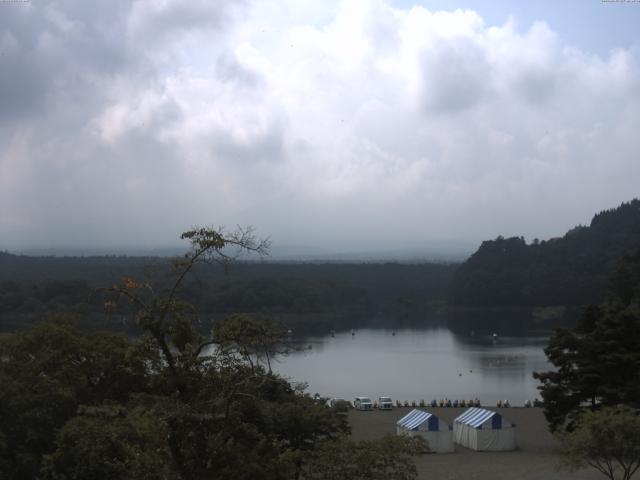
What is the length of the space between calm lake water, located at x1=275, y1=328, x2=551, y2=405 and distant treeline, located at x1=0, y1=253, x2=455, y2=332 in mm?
5528

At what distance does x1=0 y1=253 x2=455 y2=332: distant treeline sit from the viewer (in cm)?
4675

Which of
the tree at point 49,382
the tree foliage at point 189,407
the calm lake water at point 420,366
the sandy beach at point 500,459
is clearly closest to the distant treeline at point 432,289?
the calm lake water at point 420,366

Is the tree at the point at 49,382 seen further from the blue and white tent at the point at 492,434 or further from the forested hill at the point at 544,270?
the forested hill at the point at 544,270

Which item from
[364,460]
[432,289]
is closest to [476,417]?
[364,460]

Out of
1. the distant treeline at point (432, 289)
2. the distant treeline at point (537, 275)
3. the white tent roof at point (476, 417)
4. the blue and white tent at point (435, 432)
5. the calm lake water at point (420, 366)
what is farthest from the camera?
the distant treeline at point (537, 275)

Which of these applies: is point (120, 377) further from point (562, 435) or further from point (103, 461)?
point (562, 435)

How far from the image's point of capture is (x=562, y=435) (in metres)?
10.8

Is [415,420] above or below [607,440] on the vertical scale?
below

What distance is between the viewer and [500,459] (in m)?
14.4

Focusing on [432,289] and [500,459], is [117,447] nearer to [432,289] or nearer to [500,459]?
[500,459]

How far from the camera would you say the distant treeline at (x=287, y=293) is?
46.8 metres

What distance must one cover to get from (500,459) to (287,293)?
1870 inches

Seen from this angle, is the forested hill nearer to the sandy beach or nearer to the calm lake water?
the calm lake water

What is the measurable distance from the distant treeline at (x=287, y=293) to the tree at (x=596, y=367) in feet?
62.0
